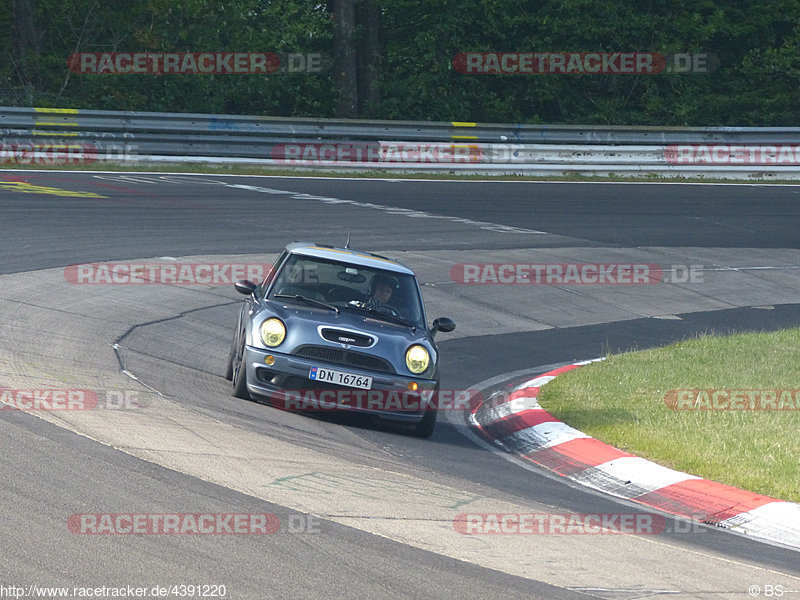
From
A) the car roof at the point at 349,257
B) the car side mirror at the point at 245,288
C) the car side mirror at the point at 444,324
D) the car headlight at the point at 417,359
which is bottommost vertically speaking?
the car headlight at the point at 417,359

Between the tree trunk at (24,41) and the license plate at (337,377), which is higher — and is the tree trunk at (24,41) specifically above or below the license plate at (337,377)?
above

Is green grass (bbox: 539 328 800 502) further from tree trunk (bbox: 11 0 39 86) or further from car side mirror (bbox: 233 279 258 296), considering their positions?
tree trunk (bbox: 11 0 39 86)

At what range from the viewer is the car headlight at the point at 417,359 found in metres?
9.12

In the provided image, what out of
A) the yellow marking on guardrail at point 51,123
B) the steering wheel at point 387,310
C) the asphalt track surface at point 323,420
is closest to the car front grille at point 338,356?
the asphalt track surface at point 323,420

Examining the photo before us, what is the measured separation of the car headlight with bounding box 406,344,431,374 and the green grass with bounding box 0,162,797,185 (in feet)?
52.3

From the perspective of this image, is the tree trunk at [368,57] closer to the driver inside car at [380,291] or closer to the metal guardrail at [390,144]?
the metal guardrail at [390,144]

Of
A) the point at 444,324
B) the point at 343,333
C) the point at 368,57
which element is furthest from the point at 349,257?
the point at 368,57

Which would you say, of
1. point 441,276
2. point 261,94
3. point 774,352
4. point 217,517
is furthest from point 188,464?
→ point 261,94

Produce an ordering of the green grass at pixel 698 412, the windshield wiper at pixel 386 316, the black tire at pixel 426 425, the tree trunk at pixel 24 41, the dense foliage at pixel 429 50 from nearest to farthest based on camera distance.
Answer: the green grass at pixel 698 412
the black tire at pixel 426 425
the windshield wiper at pixel 386 316
the tree trunk at pixel 24 41
the dense foliage at pixel 429 50

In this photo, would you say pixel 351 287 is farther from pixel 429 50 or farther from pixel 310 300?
pixel 429 50

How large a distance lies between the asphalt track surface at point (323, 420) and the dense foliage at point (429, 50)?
8.71m

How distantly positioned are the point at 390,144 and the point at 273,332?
17606mm

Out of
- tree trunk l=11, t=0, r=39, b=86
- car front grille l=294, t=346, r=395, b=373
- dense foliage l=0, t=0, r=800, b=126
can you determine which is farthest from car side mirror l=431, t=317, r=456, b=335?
tree trunk l=11, t=0, r=39, b=86

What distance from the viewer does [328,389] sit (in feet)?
29.3
